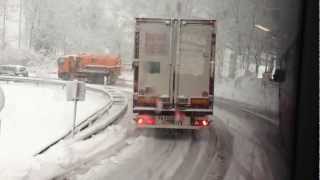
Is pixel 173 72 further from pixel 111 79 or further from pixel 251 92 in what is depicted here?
pixel 251 92

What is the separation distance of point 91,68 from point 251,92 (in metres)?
0.91

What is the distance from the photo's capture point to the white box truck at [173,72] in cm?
252

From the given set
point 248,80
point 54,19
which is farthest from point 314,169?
point 54,19

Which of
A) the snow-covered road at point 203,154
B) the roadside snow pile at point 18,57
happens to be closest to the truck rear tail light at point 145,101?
the snow-covered road at point 203,154

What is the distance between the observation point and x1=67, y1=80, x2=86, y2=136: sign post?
97.3 inches

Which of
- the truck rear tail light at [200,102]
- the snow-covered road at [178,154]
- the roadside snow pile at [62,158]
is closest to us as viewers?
the roadside snow pile at [62,158]

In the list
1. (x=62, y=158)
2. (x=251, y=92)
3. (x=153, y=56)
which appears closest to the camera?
(x=62, y=158)

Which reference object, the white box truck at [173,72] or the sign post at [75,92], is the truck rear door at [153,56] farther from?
the sign post at [75,92]

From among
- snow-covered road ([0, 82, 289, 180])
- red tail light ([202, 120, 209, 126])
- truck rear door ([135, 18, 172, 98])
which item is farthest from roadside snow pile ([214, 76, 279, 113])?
truck rear door ([135, 18, 172, 98])

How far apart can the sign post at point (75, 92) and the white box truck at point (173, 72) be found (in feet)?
0.92

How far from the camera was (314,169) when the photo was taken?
247 cm

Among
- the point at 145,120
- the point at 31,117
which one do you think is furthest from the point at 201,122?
the point at 31,117

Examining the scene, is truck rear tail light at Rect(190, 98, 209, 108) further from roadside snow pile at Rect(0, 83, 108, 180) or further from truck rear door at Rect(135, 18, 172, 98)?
roadside snow pile at Rect(0, 83, 108, 180)

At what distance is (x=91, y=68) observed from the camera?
98.3 inches
